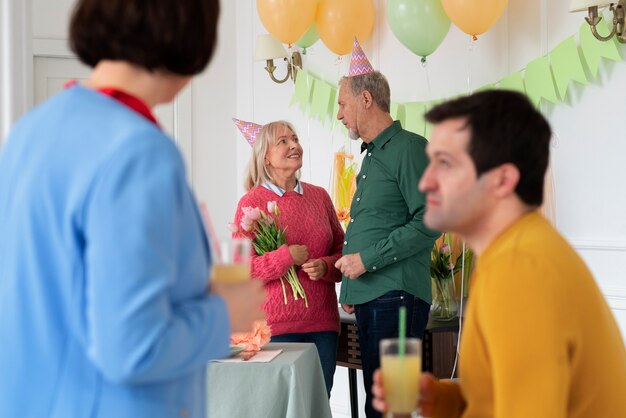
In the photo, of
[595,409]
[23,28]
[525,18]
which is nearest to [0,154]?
[595,409]

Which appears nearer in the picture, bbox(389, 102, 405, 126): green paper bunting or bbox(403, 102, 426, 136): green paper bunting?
bbox(403, 102, 426, 136): green paper bunting

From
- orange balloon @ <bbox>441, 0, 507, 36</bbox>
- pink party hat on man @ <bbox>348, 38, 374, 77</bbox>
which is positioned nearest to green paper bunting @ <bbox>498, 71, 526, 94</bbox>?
orange balloon @ <bbox>441, 0, 507, 36</bbox>

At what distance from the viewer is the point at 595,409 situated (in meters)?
1.32

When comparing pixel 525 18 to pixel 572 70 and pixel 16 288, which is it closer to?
pixel 572 70

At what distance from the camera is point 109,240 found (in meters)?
1.06

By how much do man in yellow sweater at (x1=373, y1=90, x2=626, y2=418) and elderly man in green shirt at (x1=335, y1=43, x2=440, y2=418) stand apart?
4.91 feet

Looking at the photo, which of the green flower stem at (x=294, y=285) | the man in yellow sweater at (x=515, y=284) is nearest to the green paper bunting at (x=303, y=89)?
the green flower stem at (x=294, y=285)

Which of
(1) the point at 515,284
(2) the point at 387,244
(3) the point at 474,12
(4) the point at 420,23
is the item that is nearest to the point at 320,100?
(4) the point at 420,23

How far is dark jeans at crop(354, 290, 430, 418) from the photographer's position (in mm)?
2998

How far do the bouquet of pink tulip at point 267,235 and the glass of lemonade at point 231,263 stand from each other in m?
1.68

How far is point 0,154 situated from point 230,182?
4467mm

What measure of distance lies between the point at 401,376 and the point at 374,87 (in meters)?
1.99

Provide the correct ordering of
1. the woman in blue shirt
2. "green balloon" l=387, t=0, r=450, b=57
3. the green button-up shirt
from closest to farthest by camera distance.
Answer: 1. the woman in blue shirt
2. the green button-up shirt
3. "green balloon" l=387, t=0, r=450, b=57

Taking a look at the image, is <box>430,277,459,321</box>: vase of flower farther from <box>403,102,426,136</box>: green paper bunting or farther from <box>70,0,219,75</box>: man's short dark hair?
<box>70,0,219,75</box>: man's short dark hair
